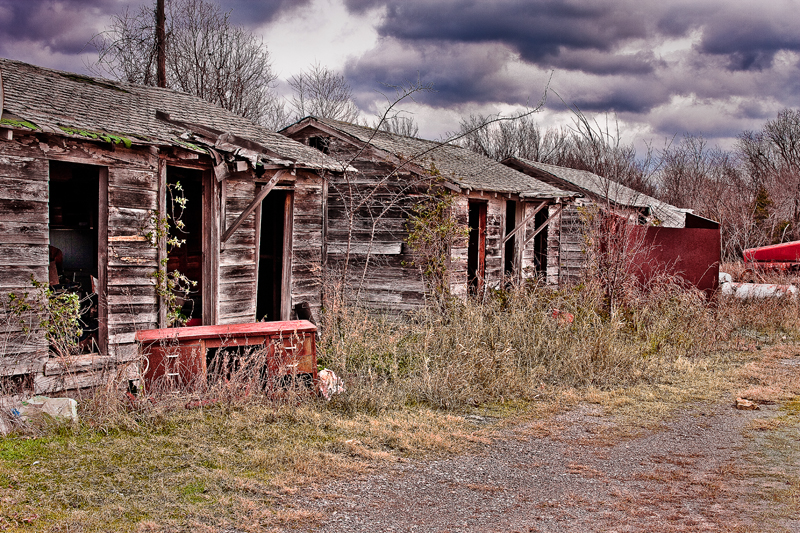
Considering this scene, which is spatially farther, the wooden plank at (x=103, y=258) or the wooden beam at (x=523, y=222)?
the wooden beam at (x=523, y=222)

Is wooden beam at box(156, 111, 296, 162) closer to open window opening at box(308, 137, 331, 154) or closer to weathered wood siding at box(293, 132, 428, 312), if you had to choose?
weathered wood siding at box(293, 132, 428, 312)

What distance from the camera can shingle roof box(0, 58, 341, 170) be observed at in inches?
259

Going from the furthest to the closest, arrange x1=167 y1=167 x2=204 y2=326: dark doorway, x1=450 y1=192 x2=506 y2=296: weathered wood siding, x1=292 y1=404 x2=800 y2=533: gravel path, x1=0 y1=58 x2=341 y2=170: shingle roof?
x1=450 y1=192 x2=506 y2=296: weathered wood siding
x1=167 y1=167 x2=204 y2=326: dark doorway
x1=0 y1=58 x2=341 y2=170: shingle roof
x1=292 y1=404 x2=800 y2=533: gravel path

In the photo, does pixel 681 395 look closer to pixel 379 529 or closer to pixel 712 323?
pixel 712 323

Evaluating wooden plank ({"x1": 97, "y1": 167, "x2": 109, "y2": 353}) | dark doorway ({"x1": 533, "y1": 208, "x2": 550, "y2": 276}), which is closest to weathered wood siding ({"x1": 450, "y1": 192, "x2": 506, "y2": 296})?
dark doorway ({"x1": 533, "y1": 208, "x2": 550, "y2": 276})

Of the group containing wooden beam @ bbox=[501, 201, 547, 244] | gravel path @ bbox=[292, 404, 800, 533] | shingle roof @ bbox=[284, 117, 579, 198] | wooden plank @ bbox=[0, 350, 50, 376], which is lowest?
gravel path @ bbox=[292, 404, 800, 533]

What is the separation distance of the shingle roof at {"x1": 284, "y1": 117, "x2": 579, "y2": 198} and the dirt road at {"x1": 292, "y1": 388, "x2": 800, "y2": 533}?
6.47 meters

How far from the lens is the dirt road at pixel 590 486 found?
12.7 ft

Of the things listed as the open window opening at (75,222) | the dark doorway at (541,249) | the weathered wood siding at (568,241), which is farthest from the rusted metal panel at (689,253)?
the open window opening at (75,222)

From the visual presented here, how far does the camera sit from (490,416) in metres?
6.35

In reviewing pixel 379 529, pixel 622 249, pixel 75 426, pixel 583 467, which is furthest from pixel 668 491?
pixel 622 249

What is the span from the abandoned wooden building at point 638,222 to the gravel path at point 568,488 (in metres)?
4.83

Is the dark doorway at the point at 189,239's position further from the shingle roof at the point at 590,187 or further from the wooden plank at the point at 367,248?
the shingle roof at the point at 590,187

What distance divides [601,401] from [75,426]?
17.6ft
